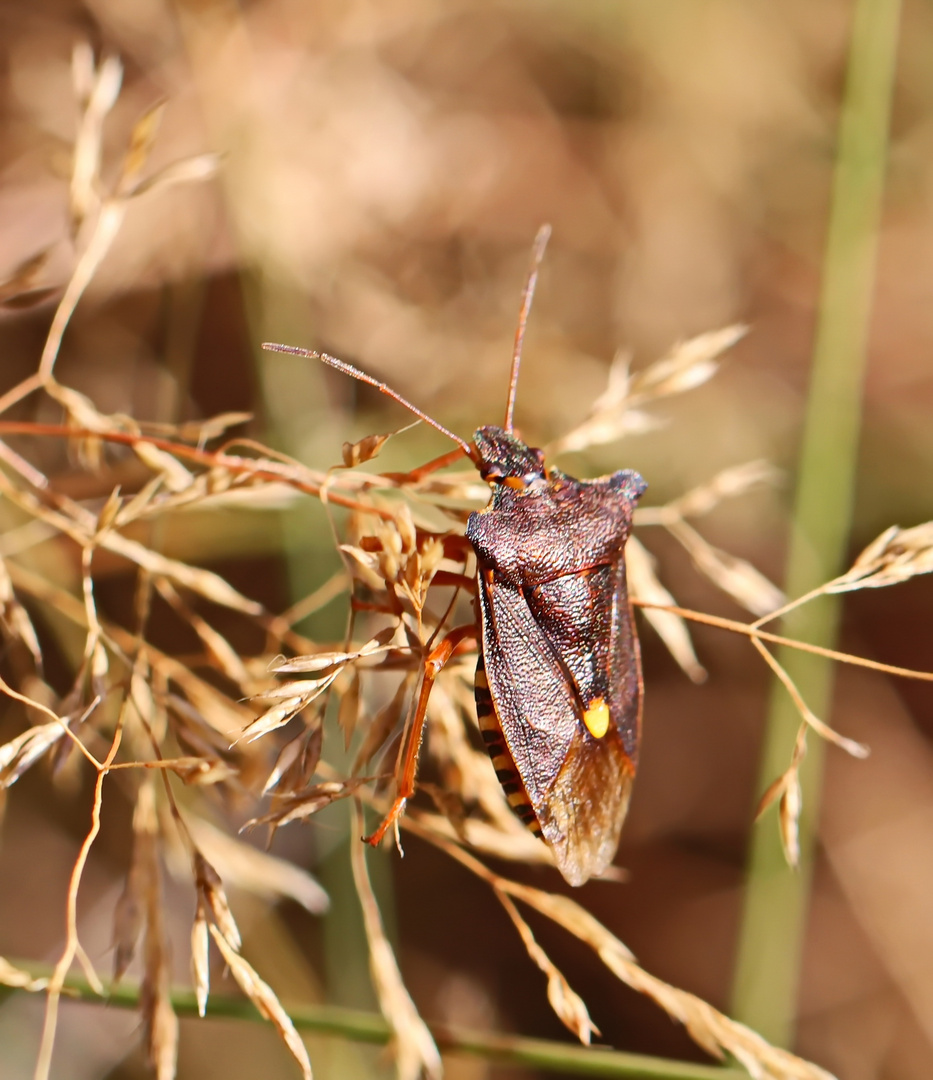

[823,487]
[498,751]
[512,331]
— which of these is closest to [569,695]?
[498,751]

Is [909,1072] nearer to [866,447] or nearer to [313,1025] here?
[866,447]

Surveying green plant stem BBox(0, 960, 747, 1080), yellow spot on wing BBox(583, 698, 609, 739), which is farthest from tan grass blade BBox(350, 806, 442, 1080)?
yellow spot on wing BBox(583, 698, 609, 739)

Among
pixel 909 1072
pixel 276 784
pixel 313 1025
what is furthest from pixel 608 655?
pixel 909 1072

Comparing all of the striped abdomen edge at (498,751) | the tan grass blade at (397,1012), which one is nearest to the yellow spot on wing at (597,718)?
the striped abdomen edge at (498,751)

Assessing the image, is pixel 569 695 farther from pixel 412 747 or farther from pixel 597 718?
pixel 412 747

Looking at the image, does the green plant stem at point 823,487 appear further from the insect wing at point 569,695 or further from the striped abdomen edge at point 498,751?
the striped abdomen edge at point 498,751

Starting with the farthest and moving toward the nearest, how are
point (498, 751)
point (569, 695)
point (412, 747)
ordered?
point (569, 695)
point (498, 751)
point (412, 747)
